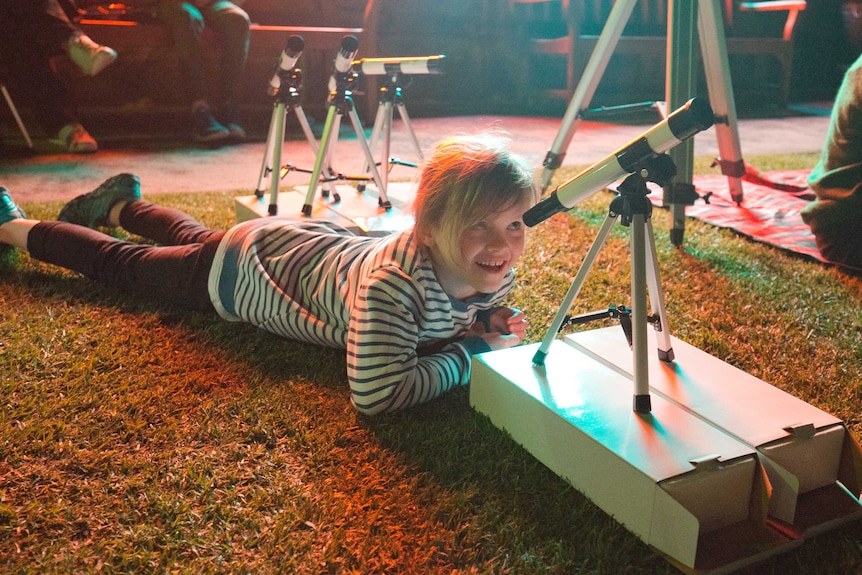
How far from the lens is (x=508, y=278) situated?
56.6 inches

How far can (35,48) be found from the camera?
12.6 ft

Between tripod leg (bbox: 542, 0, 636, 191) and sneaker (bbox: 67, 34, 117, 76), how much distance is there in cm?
244

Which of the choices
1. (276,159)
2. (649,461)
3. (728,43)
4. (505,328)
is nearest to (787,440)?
(649,461)

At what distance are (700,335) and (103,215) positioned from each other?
5.67 ft

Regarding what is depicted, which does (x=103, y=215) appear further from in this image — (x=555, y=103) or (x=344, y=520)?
(x=555, y=103)

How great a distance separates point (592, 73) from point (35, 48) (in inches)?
120

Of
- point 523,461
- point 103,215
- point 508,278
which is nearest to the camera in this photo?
point 523,461

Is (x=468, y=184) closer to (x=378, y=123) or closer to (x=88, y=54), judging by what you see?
(x=378, y=123)

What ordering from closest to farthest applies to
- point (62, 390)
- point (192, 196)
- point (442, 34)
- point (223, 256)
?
point (62, 390)
point (223, 256)
point (192, 196)
point (442, 34)

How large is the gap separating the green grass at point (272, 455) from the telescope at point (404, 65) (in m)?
0.76

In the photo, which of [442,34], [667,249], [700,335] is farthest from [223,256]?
[442,34]

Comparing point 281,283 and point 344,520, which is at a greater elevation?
point 281,283

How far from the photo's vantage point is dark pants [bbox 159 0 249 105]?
4.14 metres

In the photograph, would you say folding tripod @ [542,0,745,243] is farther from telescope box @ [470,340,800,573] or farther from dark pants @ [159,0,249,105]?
dark pants @ [159,0,249,105]
